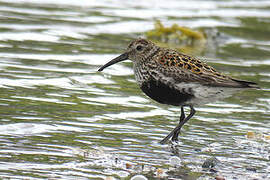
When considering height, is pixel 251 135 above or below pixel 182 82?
below

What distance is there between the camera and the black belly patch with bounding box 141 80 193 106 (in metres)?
8.26

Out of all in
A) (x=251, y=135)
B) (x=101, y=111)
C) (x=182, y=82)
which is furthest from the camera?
(x=101, y=111)

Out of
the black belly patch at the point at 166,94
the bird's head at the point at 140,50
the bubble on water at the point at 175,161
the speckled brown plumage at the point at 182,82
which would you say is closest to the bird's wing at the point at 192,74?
the speckled brown plumage at the point at 182,82

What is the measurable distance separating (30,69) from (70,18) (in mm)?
6347

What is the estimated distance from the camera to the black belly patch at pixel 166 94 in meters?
8.26

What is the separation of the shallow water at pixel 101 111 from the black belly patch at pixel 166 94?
0.54m

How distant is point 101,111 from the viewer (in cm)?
947

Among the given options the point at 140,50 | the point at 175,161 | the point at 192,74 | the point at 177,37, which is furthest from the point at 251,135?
the point at 177,37

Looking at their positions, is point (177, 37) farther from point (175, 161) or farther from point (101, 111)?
point (175, 161)

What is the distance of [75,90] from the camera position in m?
10.6

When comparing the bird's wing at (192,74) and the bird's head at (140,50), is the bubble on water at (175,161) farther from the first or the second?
the bird's head at (140,50)

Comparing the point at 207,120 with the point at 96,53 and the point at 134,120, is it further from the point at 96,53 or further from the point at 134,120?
the point at 96,53

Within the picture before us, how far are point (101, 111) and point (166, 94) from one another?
155 centimetres

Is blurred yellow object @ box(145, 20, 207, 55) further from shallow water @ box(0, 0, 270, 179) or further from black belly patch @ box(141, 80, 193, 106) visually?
black belly patch @ box(141, 80, 193, 106)
